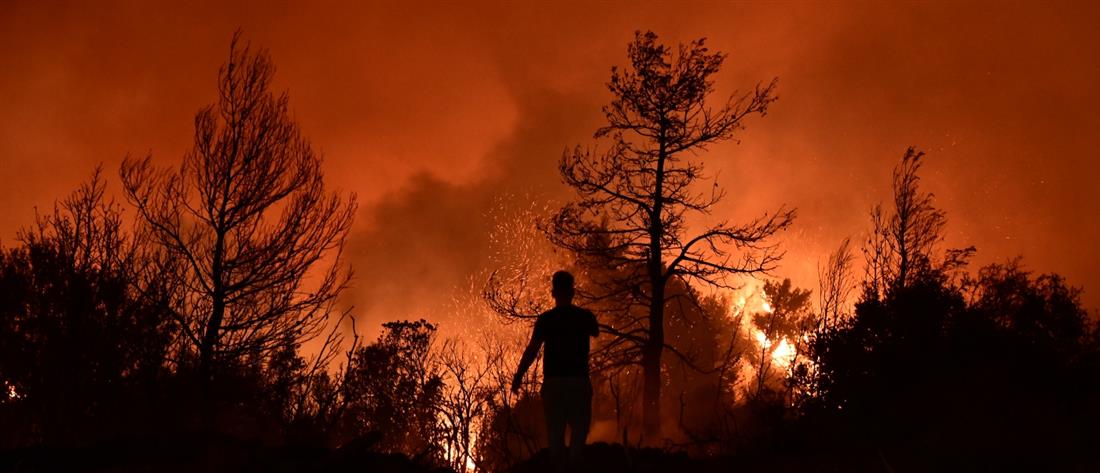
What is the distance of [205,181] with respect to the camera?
560 inches

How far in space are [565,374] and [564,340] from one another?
32cm

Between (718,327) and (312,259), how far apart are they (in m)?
33.8

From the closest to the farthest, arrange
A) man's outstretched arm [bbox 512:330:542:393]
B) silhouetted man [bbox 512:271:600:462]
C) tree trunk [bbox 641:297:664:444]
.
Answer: silhouetted man [bbox 512:271:600:462] < man's outstretched arm [bbox 512:330:542:393] < tree trunk [bbox 641:297:664:444]

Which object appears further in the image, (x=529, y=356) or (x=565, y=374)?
(x=529, y=356)

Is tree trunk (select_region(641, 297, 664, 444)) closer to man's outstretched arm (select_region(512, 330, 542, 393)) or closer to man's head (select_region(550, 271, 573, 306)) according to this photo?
man's outstretched arm (select_region(512, 330, 542, 393))

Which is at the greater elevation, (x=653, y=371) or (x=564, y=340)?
(x=653, y=371)

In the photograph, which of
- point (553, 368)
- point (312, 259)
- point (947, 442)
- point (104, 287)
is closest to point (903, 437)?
point (947, 442)

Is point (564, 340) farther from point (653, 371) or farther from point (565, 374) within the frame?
point (653, 371)

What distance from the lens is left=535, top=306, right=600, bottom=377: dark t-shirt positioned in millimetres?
7066

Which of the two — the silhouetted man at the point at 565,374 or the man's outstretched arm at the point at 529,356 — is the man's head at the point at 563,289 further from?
the man's outstretched arm at the point at 529,356

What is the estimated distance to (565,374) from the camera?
706cm

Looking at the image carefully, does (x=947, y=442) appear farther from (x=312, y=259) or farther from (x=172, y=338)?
(x=172, y=338)

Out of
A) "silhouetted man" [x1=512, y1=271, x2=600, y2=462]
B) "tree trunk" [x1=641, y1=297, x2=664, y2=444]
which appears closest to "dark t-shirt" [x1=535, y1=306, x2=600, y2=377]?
"silhouetted man" [x1=512, y1=271, x2=600, y2=462]

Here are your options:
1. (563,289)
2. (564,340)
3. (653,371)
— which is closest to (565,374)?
(564,340)
